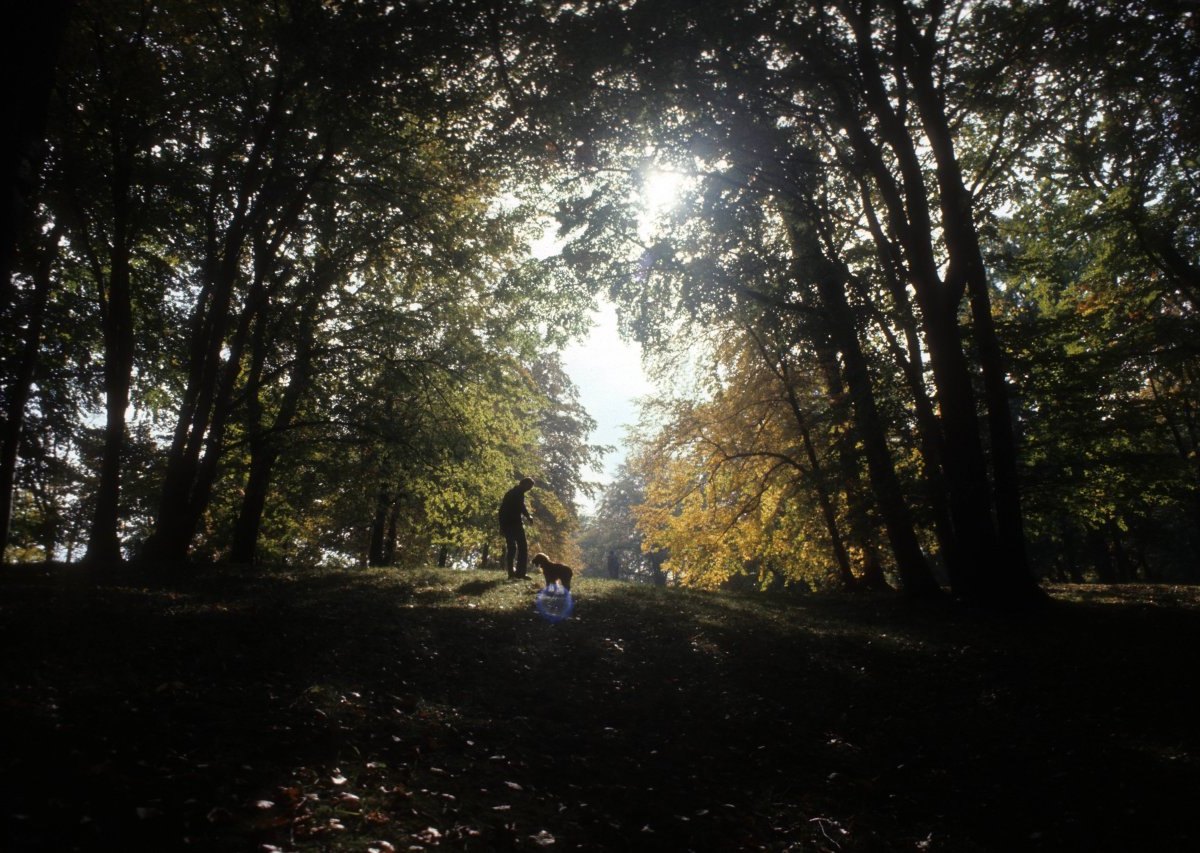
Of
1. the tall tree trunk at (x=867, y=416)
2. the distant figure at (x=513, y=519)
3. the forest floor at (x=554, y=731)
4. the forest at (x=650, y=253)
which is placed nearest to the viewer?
the forest floor at (x=554, y=731)

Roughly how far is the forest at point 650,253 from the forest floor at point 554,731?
5212 mm

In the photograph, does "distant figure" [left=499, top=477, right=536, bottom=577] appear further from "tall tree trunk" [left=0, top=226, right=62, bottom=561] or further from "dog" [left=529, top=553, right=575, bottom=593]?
"tall tree trunk" [left=0, top=226, right=62, bottom=561]

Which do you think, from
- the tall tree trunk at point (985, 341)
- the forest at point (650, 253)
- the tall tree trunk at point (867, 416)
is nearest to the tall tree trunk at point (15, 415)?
the forest at point (650, 253)

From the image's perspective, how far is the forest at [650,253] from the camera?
11.7 meters

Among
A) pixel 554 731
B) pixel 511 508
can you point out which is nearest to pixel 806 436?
pixel 511 508

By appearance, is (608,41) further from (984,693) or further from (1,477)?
(1,477)

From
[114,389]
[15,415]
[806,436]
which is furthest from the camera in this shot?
[806,436]

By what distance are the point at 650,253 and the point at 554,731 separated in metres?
10.6

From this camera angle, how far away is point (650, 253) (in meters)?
14.1

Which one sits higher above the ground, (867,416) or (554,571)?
(867,416)

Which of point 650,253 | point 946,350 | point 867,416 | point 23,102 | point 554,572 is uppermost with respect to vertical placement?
point 650,253

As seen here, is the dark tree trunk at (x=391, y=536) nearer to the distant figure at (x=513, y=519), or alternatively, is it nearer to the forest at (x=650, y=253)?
the forest at (x=650, y=253)

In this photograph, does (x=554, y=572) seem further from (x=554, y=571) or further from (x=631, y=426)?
(x=631, y=426)

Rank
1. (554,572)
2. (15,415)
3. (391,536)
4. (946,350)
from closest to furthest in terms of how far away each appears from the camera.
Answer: (554,572) < (946,350) < (15,415) < (391,536)
